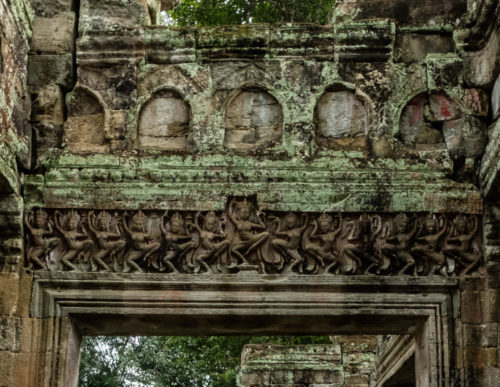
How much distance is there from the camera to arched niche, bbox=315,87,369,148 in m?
6.68

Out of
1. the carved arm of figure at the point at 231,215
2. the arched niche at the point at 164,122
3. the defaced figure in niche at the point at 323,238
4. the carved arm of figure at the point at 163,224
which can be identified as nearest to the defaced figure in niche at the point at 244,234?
the carved arm of figure at the point at 231,215

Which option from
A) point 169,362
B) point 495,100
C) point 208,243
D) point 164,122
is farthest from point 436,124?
point 169,362

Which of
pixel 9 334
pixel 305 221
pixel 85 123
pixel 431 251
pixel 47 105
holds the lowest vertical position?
pixel 9 334

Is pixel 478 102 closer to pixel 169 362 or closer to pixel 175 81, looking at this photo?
pixel 175 81

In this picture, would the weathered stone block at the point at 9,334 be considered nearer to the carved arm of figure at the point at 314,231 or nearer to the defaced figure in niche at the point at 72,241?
the defaced figure in niche at the point at 72,241

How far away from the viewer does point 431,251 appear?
632 cm

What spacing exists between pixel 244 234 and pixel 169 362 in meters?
14.0

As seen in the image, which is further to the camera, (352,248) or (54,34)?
(54,34)

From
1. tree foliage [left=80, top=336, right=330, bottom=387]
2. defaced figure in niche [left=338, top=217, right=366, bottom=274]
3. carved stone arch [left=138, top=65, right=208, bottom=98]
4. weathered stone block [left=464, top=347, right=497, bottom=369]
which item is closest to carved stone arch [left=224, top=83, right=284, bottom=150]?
carved stone arch [left=138, top=65, right=208, bottom=98]

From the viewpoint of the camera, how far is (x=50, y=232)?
638 cm

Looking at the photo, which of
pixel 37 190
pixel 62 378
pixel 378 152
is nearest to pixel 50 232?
pixel 37 190

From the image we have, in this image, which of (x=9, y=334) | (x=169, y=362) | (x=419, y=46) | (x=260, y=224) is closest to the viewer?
(x=9, y=334)

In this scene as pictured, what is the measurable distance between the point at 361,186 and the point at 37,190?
2.24 metres

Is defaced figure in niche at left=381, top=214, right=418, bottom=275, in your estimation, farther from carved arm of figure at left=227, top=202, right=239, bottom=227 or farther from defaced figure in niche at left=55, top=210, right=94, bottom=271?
defaced figure in niche at left=55, top=210, right=94, bottom=271
